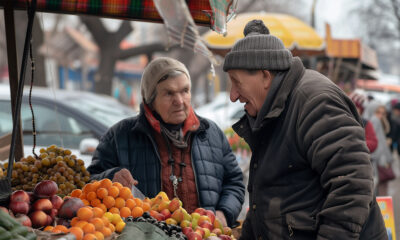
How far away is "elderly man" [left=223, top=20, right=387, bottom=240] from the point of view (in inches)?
82.2

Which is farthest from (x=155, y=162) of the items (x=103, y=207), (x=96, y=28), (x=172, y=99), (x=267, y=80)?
(x=96, y=28)

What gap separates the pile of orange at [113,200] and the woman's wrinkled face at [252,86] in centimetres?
93

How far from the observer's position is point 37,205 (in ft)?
7.94

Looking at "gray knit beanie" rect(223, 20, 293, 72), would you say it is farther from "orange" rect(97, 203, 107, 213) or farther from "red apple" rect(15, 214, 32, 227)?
"red apple" rect(15, 214, 32, 227)

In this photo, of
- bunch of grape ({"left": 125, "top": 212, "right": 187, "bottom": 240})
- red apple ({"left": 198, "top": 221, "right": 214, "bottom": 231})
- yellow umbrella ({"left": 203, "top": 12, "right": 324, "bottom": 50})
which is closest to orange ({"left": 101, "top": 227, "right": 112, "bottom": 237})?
bunch of grape ({"left": 125, "top": 212, "right": 187, "bottom": 240})

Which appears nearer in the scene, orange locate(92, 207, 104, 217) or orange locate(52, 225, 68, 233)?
orange locate(52, 225, 68, 233)

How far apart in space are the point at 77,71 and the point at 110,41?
29.3 meters

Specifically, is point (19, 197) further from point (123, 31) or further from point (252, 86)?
point (123, 31)

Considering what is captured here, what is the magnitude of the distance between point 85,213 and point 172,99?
1.16 meters

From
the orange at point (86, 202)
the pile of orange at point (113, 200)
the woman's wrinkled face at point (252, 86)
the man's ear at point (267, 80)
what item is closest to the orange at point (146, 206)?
the pile of orange at point (113, 200)

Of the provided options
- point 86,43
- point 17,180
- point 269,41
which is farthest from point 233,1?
point 86,43

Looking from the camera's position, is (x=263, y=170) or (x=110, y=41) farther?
(x=110, y=41)

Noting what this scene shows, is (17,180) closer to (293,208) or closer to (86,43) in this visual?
(293,208)

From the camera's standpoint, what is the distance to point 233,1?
263 centimetres
